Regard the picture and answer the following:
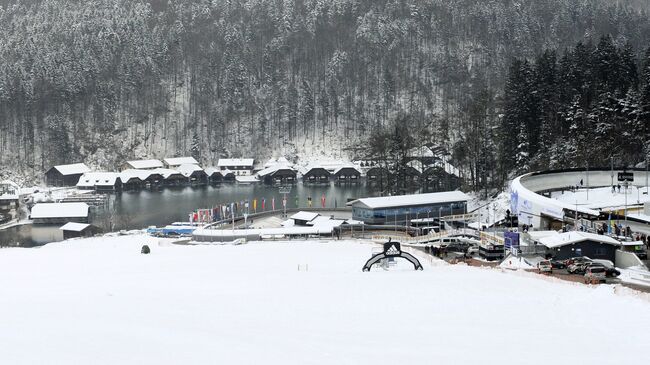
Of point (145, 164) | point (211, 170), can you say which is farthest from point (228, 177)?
point (145, 164)

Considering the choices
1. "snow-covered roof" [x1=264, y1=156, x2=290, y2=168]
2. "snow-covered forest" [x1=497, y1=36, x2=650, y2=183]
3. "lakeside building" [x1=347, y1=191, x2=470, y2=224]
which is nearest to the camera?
"snow-covered forest" [x1=497, y1=36, x2=650, y2=183]

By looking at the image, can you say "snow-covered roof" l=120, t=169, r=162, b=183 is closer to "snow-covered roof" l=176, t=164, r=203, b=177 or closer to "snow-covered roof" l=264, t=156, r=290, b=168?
"snow-covered roof" l=176, t=164, r=203, b=177

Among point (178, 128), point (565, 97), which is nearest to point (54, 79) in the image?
point (178, 128)

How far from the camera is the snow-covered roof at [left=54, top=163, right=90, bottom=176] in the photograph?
84875 millimetres

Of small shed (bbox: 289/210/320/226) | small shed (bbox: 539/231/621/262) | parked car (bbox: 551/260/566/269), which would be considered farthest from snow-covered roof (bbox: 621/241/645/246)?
small shed (bbox: 289/210/320/226)

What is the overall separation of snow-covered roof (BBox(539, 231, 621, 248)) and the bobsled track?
256 inches

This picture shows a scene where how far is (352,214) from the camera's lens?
4875 cm

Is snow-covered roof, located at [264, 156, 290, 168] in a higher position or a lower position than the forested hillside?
lower

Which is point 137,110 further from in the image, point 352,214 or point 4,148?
point 352,214

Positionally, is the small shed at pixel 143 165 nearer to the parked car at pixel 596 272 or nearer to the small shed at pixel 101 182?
the small shed at pixel 101 182

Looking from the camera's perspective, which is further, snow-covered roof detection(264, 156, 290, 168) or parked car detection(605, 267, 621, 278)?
snow-covered roof detection(264, 156, 290, 168)

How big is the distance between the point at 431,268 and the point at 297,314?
1076 centimetres

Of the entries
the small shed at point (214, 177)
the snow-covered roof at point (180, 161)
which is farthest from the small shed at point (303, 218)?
the snow-covered roof at point (180, 161)

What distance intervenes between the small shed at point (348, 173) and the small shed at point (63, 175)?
34285 mm
